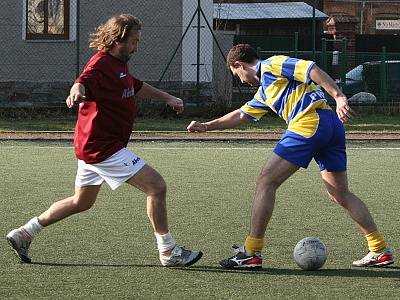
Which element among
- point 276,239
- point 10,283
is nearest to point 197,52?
point 276,239

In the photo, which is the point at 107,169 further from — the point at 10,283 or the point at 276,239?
the point at 276,239

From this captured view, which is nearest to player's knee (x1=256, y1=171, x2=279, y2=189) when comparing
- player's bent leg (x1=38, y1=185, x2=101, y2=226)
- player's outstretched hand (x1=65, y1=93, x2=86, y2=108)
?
player's bent leg (x1=38, y1=185, x2=101, y2=226)

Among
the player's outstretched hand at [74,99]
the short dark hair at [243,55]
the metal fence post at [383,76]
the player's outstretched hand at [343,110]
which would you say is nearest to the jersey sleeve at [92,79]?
the player's outstretched hand at [74,99]

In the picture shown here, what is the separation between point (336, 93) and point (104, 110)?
62.0 inches

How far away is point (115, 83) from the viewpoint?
26.1 ft

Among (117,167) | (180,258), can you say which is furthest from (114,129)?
(180,258)

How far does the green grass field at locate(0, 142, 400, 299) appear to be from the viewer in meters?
7.36

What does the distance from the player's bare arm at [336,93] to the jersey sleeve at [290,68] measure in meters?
0.06

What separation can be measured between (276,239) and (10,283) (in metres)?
2.64

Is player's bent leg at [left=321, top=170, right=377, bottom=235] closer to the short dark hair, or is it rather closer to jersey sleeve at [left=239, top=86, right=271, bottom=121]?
jersey sleeve at [left=239, top=86, right=271, bottom=121]

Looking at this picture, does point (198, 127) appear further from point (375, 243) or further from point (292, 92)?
point (375, 243)

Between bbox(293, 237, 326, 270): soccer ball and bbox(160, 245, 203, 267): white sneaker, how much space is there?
0.70 meters

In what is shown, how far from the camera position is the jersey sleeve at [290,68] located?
788 cm

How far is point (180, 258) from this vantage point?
26.4 ft
